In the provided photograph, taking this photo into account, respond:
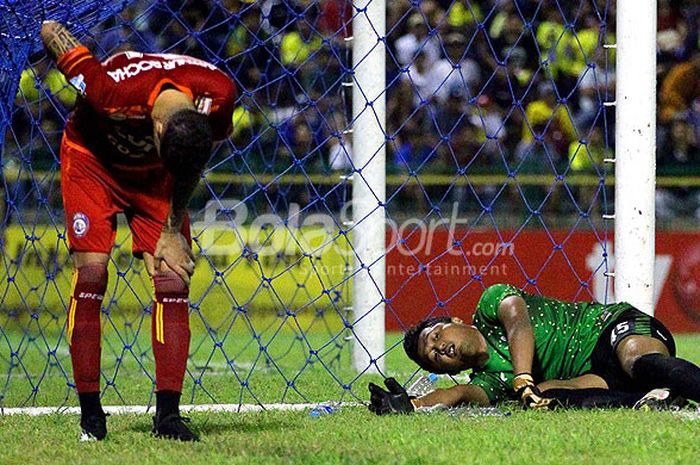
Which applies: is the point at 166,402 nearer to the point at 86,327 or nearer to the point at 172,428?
the point at 172,428

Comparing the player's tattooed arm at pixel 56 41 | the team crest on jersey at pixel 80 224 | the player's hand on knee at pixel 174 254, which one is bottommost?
the player's hand on knee at pixel 174 254

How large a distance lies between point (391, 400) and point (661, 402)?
3.94 feet

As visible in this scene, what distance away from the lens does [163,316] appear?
5438mm

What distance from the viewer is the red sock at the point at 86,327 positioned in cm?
548

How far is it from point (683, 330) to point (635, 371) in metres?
7.49

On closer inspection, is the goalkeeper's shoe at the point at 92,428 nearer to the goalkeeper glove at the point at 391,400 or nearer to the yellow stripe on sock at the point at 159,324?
the yellow stripe on sock at the point at 159,324

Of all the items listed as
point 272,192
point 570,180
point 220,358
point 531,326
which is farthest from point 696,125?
point 531,326

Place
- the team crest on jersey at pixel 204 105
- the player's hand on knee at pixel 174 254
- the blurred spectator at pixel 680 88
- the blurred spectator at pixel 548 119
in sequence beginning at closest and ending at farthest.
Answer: the team crest on jersey at pixel 204 105 < the player's hand on knee at pixel 174 254 < the blurred spectator at pixel 548 119 < the blurred spectator at pixel 680 88

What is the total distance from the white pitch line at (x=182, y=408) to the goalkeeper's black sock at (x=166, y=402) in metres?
1.27

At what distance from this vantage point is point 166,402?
5.41 m

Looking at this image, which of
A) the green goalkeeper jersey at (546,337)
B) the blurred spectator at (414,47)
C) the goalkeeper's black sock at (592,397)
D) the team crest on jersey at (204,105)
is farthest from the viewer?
the blurred spectator at (414,47)

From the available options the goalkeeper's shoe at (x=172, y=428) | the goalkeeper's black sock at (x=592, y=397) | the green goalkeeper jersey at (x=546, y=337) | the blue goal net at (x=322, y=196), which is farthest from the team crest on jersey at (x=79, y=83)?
the blue goal net at (x=322, y=196)

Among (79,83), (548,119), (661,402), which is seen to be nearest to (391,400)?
(661,402)

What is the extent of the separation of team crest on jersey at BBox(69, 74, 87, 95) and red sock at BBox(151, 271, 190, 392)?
2.59ft
